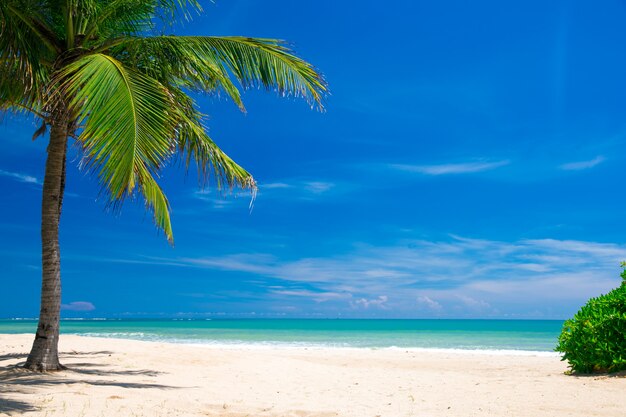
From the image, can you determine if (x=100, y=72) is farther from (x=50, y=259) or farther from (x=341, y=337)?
(x=341, y=337)

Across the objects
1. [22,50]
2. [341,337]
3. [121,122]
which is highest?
[22,50]

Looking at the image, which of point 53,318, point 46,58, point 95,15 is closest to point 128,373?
point 53,318

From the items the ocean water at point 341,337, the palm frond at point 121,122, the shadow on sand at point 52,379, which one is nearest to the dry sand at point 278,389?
the shadow on sand at point 52,379

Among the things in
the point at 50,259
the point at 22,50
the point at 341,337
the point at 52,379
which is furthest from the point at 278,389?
the point at 341,337

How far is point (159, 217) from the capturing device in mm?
10297

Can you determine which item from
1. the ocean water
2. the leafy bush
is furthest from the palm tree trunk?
the ocean water

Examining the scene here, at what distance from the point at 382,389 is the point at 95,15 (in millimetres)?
7465

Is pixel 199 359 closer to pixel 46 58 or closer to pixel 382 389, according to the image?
pixel 382 389

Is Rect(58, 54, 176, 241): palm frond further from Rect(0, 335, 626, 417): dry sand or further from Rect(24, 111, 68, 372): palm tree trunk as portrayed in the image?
Rect(0, 335, 626, 417): dry sand

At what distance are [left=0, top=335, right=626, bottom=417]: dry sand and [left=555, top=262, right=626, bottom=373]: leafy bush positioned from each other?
0.43 meters

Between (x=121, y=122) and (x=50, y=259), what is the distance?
3.59m

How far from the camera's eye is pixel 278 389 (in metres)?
8.48

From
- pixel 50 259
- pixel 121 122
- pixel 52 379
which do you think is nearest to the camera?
pixel 121 122

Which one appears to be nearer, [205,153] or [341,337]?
[205,153]
